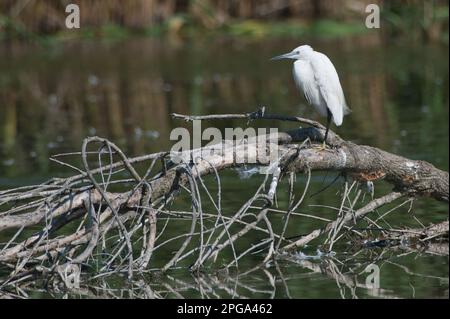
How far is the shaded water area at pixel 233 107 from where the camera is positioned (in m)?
6.20

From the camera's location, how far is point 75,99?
47.9 ft

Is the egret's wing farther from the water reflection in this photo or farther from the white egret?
the water reflection

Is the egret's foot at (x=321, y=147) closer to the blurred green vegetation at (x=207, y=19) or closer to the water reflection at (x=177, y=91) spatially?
the water reflection at (x=177, y=91)

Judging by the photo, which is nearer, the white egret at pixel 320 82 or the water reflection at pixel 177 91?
the white egret at pixel 320 82

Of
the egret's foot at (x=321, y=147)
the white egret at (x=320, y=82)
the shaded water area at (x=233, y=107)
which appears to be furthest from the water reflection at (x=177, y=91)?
the egret's foot at (x=321, y=147)

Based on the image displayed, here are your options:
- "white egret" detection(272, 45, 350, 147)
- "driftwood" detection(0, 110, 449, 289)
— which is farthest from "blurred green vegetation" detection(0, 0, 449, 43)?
"driftwood" detection(0, 110, 449, 289)

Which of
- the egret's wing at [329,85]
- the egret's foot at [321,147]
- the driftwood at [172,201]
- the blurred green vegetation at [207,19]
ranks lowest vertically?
the driftwood at [172,201]

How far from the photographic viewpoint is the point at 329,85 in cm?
675

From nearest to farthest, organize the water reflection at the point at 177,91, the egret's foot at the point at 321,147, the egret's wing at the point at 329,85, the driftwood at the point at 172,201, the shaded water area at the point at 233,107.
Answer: the driftwood at the point at 172,201
the shaded water area at the point at 233,107
the egret's foot at the point at 321,147
the egret's wing at the point at 329,85
the water reflection at the point at 177,91

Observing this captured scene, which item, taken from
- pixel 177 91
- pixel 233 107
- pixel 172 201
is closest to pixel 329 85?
pixel 172 201

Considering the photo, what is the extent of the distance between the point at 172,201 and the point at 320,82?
4.03 ft

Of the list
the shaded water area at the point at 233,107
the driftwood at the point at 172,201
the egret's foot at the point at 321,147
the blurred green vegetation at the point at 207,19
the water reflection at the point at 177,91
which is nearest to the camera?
the driftwood at the point at 172,201

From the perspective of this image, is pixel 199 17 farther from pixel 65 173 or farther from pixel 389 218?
pixel 389 218

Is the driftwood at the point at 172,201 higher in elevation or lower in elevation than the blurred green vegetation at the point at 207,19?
lower
